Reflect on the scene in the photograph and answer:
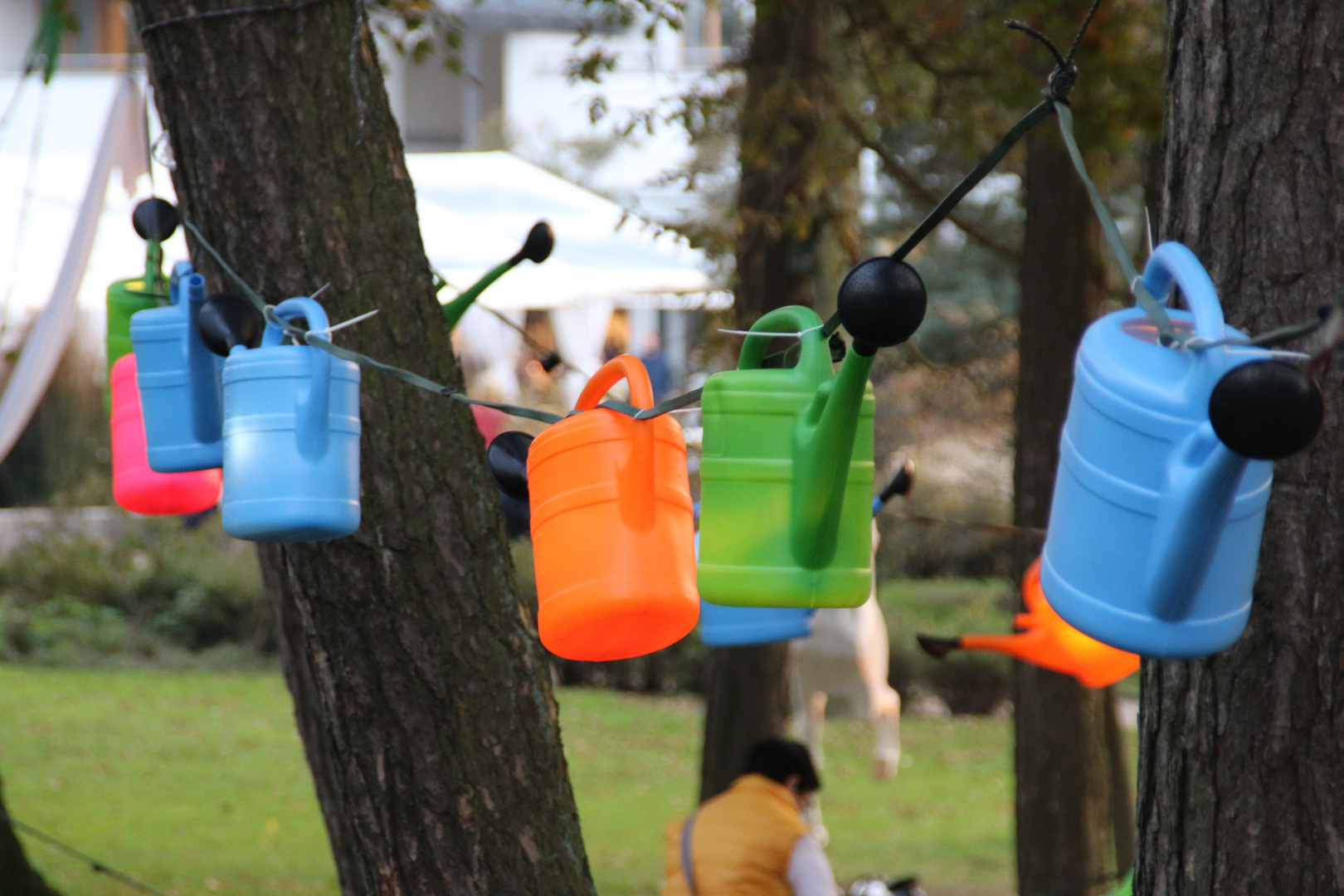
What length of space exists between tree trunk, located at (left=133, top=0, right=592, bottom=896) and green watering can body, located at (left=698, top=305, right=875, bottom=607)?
94 centimetres

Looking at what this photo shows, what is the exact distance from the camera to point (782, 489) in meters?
1.28

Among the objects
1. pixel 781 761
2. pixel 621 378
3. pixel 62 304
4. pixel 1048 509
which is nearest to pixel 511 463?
pixel 621 378

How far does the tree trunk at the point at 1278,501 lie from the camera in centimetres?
176

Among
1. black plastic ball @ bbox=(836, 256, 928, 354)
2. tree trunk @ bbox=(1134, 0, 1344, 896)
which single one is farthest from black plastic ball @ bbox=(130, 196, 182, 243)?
tree trunk @ bbox=(1134, 0, 1344, 896)

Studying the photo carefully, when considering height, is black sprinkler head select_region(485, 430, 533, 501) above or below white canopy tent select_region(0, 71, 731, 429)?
above

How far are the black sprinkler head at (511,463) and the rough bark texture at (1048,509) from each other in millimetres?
3520

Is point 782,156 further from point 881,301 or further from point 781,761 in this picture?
point 881,301

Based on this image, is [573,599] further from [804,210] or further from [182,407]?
[804,210]

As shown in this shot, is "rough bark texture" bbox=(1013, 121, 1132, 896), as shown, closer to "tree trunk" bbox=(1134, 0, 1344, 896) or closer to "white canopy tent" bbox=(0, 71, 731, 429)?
"white canopy tent" bbox=(0, 71, 731, 429)

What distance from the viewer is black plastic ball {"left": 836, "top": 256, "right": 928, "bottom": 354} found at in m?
1.09

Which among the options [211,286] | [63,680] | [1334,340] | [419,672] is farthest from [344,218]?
[63,680]

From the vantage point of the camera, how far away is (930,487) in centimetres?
1188

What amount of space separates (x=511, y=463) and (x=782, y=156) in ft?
12.3

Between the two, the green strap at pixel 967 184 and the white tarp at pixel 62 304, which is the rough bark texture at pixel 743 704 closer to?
the white tarp at pixel 62 304
